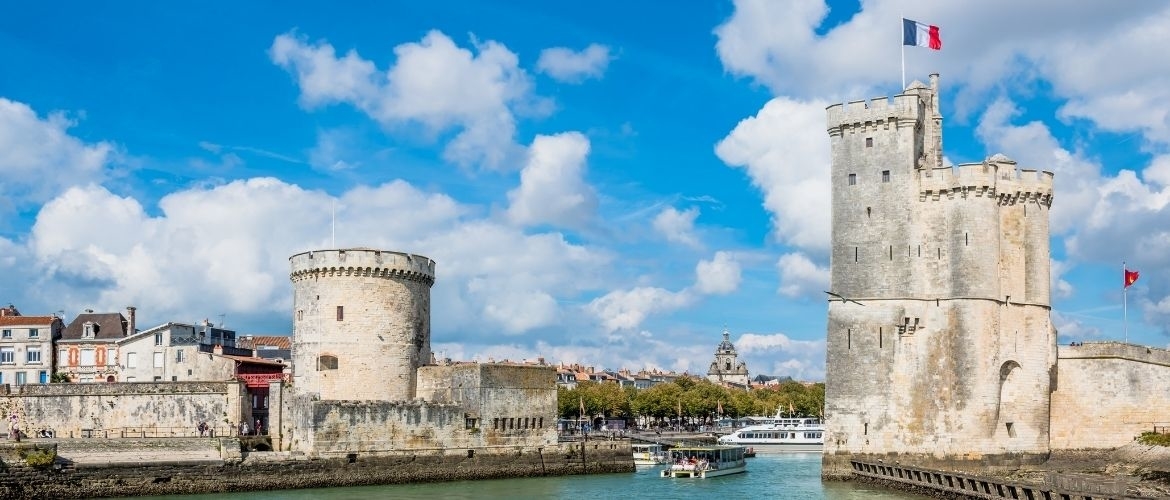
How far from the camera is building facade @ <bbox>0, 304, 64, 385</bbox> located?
62.2 m

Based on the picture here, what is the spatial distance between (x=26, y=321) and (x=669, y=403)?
173ft

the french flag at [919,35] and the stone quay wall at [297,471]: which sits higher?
the french flag at [919,35]

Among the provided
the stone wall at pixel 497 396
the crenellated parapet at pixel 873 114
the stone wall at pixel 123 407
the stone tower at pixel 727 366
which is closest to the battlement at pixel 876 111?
the crenellated parapet at pixel 873 114

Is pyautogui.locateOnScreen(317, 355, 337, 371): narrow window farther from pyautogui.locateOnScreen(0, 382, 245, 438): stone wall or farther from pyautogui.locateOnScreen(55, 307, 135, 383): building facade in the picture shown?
pyautogui.locateOnScreen(55, 307, 135, 383): building facade

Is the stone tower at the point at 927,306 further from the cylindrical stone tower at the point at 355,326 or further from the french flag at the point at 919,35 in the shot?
the cylindrical stone tower at the point at 355,326

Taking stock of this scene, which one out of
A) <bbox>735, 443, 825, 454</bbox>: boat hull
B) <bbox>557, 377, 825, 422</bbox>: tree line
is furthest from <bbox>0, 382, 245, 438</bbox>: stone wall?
<bbox>557, 377, 825, 422</bbox>: tree line

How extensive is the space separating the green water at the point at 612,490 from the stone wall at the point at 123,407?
268 inches

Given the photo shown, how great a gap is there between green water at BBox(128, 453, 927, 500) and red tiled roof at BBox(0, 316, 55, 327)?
1127 inches

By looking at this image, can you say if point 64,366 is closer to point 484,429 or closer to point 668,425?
point 484,429

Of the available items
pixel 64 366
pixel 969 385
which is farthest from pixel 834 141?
pixel 64 366

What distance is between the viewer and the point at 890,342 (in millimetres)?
43125

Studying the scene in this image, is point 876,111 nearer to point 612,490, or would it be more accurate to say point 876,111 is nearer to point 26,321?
point 612,490

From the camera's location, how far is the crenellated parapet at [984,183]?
141 feet

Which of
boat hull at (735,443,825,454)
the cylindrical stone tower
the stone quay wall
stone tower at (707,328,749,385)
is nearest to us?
the stone quay wall
